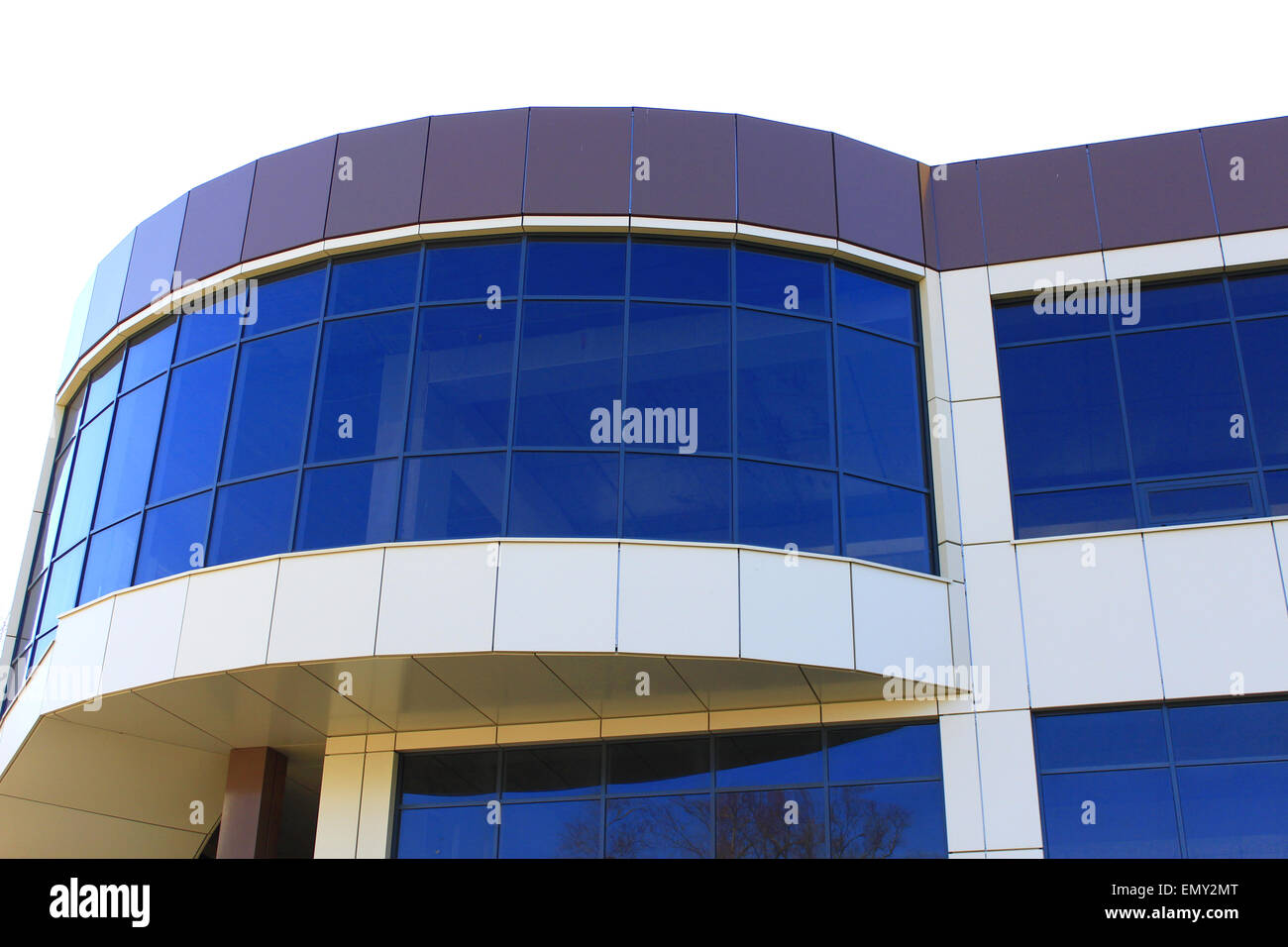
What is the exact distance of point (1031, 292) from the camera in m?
15.4

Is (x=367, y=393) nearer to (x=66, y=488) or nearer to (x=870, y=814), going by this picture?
(x=66, y=488)

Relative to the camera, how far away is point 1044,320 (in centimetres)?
1538

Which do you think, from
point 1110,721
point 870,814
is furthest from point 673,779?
point 1110,721

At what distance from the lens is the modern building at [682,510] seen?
42.8 feet

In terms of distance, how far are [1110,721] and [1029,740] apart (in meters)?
0.90

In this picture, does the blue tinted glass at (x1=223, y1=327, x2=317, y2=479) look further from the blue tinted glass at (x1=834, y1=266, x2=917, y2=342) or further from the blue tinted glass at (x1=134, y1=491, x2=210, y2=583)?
the blue tinted glass at (x1=834, y1=266, x2=917, y2=342)

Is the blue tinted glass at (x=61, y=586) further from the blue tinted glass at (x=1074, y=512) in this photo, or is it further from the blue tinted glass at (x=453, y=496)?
the blue tinted glass at (x=1074, y=512)

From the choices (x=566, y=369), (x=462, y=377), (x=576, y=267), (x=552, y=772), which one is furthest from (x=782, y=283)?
(x=552, y=772)

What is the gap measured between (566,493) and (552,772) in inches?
122

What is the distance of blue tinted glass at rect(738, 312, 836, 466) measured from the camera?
13906 millimetres

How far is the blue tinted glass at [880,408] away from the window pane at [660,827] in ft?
13.0

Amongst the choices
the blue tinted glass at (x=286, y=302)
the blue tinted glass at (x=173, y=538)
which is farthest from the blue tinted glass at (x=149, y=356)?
the blue tinted glass at (x=173, y=538)

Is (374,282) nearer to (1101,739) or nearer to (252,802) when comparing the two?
(252,802)
